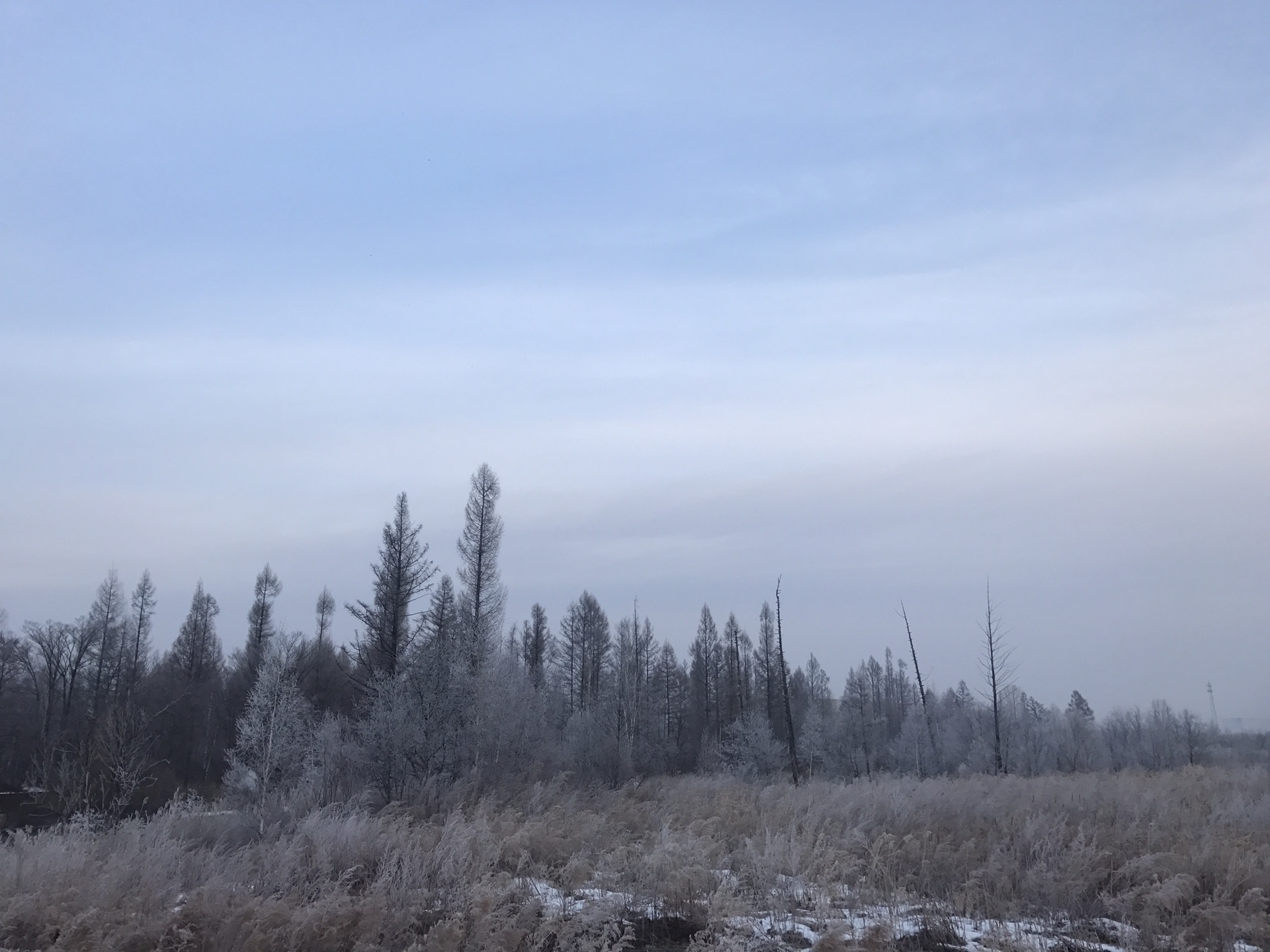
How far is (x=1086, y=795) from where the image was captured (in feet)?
52.4

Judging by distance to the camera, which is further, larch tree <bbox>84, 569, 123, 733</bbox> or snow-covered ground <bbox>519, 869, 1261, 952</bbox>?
larch tree <bbox>84, 569, 123, 733</bbox>

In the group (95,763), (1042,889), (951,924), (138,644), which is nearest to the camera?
(951,924)

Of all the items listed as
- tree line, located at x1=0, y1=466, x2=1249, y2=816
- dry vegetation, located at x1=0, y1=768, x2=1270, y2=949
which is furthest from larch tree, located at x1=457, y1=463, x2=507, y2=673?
dry vegetation, located at x1=0, y1=768, x2=1270, y2=949

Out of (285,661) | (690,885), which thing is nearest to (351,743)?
(285,661)

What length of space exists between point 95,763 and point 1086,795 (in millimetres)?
26746

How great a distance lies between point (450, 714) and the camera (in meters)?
19.7

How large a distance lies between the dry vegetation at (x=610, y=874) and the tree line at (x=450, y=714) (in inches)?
210

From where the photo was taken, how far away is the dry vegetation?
24.7ft

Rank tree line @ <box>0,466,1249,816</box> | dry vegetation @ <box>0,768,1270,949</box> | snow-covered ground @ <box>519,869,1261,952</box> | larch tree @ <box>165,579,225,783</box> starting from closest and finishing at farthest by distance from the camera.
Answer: dry vegetation @ <box>0,768,1270,949</box>, snow-covered ground @ <box>519,869,1261,952</box>, tree line @ <box>0,466,1249,816</box>, larch tree @ <box>165,579,225,783</box>

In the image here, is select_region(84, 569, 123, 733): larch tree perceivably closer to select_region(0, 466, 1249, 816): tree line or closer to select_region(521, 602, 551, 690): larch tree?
select_region(0, 466, 1249, 816): tree line

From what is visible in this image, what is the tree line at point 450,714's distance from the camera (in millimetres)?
20453

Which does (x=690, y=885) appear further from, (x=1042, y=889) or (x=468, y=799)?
(x=468, y=799)

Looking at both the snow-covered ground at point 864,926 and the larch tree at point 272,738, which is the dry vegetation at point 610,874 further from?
the larch tree at point 272,738

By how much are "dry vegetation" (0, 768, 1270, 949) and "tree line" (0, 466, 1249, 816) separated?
5335mm
